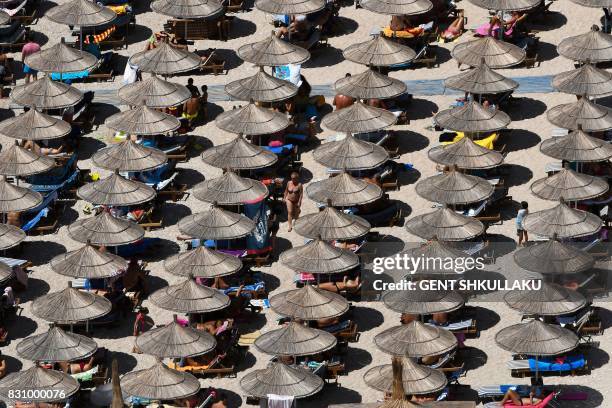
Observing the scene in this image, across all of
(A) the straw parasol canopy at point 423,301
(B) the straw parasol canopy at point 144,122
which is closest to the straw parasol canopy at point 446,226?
(A) the straw parasol canopy at point 423,301

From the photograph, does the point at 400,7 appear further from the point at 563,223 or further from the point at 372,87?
the point at 563,223

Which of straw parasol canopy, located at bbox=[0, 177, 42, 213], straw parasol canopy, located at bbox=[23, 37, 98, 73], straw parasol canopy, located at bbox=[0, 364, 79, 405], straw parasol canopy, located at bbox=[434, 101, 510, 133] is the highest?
straw parasol canopy, located at bbox=[434, 101, 510, 133]

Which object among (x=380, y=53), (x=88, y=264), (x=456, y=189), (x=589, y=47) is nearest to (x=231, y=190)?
(x=88, y=264)

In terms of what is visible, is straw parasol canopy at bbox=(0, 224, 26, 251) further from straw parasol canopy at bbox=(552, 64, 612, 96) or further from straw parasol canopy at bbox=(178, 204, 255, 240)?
straw parasol canopy at bbox=(552, 64, 612, 96)

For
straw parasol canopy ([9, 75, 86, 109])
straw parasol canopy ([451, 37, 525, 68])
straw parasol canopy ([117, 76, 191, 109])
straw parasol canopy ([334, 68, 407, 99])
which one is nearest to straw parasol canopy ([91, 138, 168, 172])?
straw parasol canopy ([117, 76, 191, 109])

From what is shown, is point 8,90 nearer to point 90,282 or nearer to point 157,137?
point 157,137

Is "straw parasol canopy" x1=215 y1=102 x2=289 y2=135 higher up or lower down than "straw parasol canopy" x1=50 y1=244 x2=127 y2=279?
higher up
